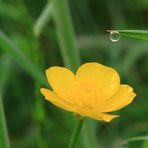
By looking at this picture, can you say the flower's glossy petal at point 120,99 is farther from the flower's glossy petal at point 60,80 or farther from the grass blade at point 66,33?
the grass blade at point 66,33

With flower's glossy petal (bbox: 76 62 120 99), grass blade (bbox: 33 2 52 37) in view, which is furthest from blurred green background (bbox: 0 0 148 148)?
flower's glossy petal (bbox: 76 62 120 99)

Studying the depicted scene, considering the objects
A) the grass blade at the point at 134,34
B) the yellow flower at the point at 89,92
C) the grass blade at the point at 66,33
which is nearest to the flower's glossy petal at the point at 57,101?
the yellow flower at the point at 89,92

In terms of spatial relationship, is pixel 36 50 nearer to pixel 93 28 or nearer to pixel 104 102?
pixel 104 102

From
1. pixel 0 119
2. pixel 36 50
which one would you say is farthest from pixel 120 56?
→ pixel 0 119

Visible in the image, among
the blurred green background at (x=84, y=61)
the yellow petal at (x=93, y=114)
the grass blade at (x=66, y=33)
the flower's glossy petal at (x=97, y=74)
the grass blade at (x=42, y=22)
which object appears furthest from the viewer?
the blurred green background at (x=84, y=61)

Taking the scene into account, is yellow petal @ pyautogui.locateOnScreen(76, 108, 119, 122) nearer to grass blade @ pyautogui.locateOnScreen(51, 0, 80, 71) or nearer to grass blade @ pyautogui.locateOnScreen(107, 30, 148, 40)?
grass blade @ pyautogui.locateOnScreen(107, 30, 148, 40)

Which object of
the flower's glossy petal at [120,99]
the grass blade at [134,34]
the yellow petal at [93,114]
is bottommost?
the yellow petal at [93,114]
